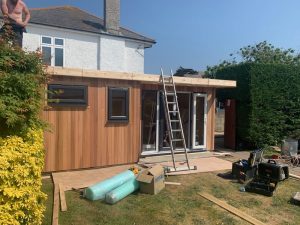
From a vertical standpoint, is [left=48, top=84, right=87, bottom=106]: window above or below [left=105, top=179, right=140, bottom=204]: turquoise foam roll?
above

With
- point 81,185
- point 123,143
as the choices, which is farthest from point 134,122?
point 81,185

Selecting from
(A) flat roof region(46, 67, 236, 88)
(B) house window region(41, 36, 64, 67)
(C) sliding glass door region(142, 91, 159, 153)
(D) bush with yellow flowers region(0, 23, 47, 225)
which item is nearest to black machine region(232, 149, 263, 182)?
(C) sliding glass door region(142, 91, 159, 153)

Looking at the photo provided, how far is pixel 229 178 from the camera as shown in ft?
28.4

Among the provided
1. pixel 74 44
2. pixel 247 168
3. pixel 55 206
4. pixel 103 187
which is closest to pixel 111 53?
pixel 74 44

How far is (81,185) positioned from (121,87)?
11.3 ft

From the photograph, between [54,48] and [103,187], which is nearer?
[103,187]

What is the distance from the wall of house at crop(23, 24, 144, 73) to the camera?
18.2 metres

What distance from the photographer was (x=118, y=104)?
9.72 metres

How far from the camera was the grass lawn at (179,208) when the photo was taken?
18.9ft

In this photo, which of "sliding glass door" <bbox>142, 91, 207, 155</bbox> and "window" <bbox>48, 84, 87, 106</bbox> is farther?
"sliding glass door" <bbox>142, 91, 207, 155</bbox>

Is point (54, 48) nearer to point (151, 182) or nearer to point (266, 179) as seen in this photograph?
point (151, 182)

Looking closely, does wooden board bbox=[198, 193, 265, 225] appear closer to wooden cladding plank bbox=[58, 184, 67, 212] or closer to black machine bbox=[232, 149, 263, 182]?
black machine bbox=[232, 149, 263, 182]

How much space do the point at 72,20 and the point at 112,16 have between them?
2.62 meters

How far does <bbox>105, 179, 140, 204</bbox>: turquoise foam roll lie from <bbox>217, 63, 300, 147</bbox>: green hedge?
7713mm
